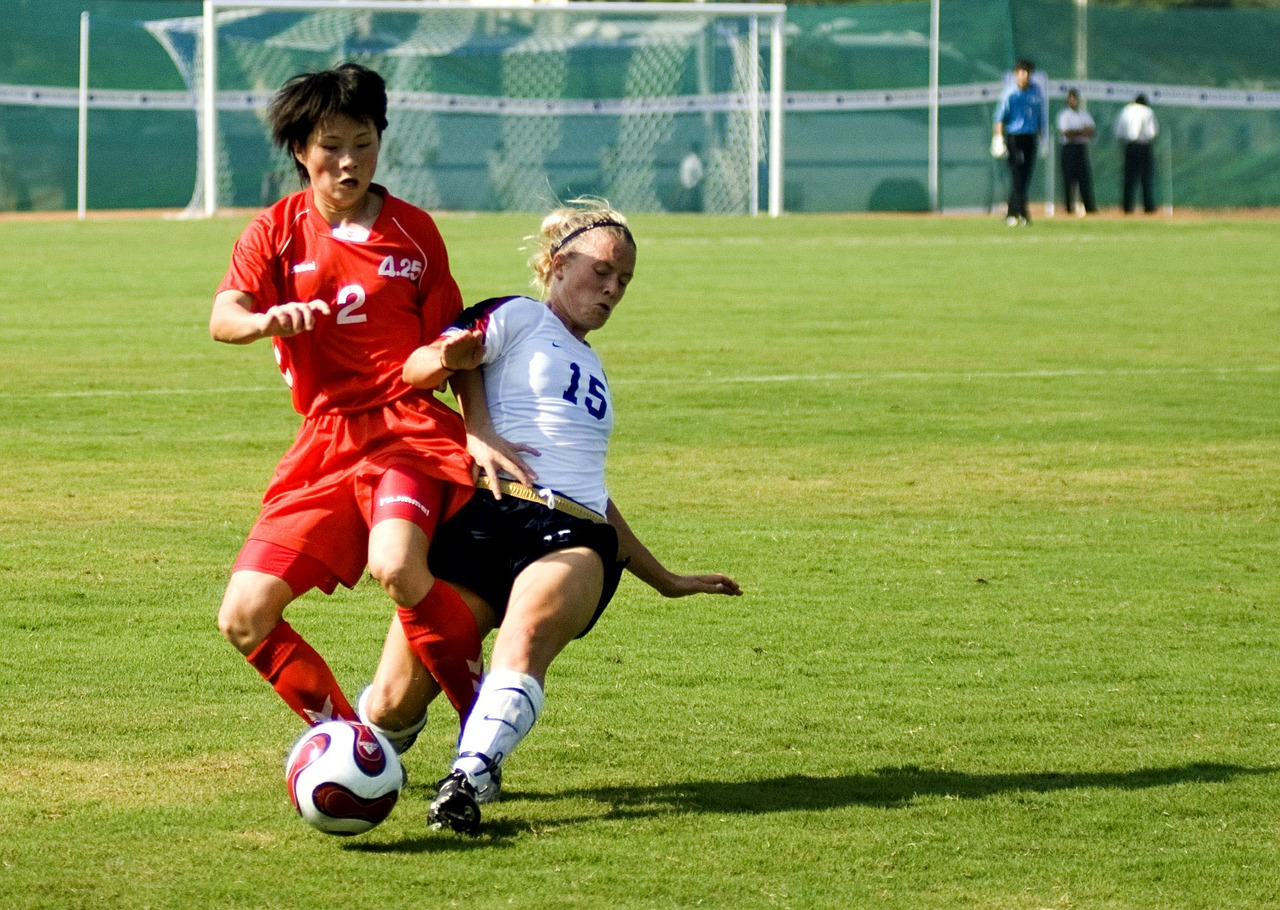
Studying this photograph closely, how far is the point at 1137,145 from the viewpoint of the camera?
108 ft

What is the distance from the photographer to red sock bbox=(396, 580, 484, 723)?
4398 mm

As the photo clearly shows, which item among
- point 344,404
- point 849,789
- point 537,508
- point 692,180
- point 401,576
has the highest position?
point 692,180

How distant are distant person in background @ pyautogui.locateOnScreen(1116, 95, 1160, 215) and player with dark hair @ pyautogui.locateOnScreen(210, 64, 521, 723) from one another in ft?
97.5

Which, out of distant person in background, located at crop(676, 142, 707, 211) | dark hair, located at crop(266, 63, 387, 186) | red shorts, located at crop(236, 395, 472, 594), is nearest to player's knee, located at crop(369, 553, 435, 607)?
red shorts, located at crop(236, 395, 472, 594)

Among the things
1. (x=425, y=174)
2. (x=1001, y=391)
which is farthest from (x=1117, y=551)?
(x=425, y=174)

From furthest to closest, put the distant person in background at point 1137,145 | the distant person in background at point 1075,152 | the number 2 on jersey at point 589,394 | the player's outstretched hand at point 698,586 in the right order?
1. the distant person in background at point 1137,145
2. the distant person in background at point 1075,152
3. the player's outstretched hand at point 698,586
4. the number 2 on jersey at point 589,394

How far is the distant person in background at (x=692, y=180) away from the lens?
32.3 m

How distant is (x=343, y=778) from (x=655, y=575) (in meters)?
1.02

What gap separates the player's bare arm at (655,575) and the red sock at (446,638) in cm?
43

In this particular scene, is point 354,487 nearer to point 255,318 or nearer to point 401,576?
point 401,576

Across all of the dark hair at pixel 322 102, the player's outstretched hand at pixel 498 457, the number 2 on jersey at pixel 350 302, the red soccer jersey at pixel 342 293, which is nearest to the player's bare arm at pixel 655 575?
the player's outstretched hand at pixel 498 457

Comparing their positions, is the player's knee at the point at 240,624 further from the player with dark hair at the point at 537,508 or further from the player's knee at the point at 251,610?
the player with dark hair at the point at 537,508

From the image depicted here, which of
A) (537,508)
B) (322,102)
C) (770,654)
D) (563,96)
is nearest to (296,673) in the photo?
(537,508)

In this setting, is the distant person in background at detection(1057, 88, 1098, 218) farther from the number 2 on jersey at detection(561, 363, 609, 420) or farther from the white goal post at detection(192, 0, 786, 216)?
the number 2 on jersey at detection(561, 363, 609, 420)
